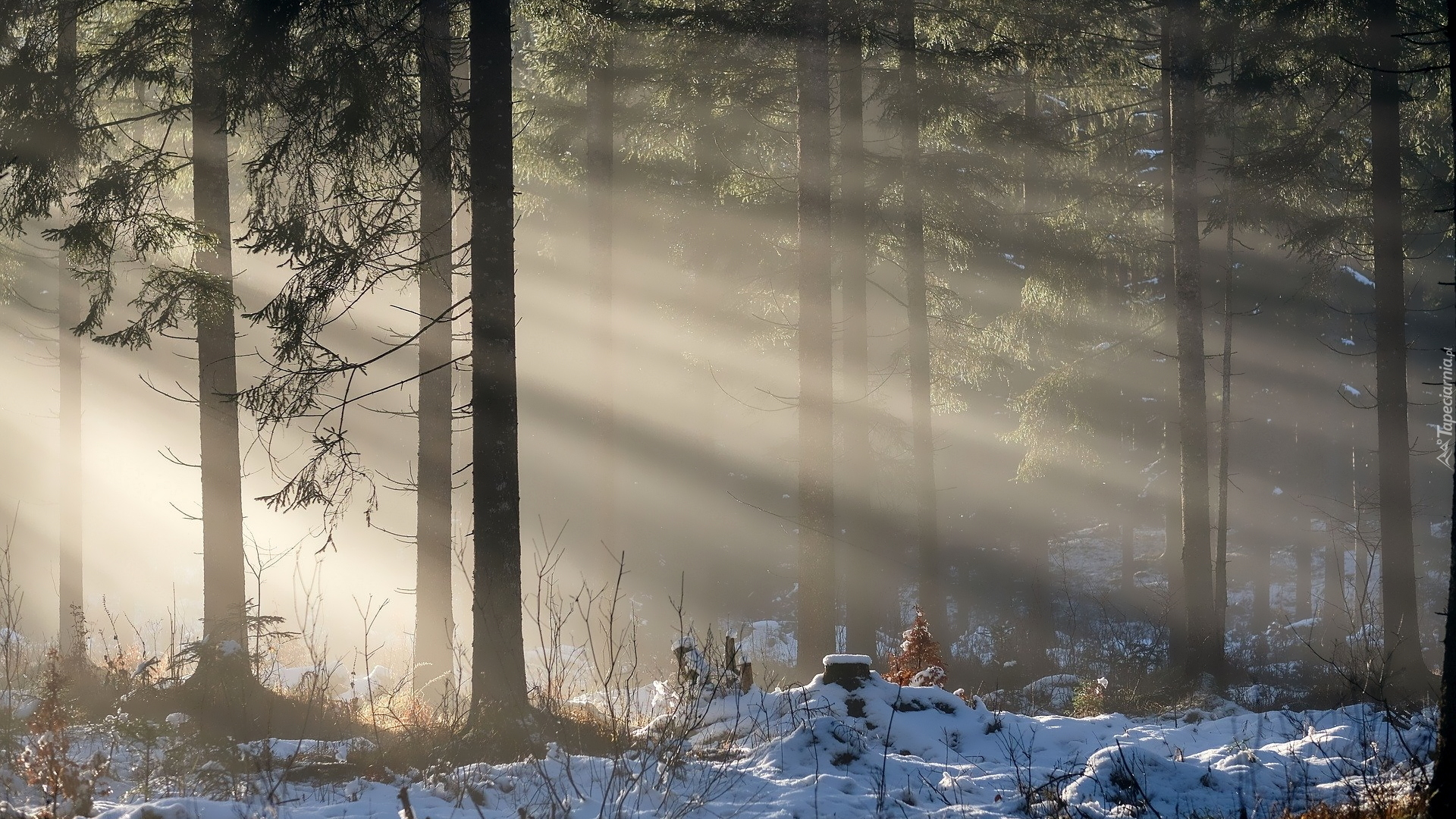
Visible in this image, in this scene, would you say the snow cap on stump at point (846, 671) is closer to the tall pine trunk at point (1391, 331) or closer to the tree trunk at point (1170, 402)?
the tree trunk at point (1170, 402)

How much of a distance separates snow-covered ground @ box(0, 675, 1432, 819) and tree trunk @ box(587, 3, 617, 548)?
8121mm

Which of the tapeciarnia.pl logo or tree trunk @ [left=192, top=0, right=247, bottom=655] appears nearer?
tree trunk @ [left=192, top=0, right=247, bottom=655]

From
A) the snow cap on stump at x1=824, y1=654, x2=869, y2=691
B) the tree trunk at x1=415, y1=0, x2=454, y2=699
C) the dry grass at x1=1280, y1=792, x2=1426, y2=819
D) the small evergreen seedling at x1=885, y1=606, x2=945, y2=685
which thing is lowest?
the small evergreen seedling at x1=885, y1=606, x2=945, y2=685

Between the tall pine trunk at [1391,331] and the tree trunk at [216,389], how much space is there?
13802 millimetres

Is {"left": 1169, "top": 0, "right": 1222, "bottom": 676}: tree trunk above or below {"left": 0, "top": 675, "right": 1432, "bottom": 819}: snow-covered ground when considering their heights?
above

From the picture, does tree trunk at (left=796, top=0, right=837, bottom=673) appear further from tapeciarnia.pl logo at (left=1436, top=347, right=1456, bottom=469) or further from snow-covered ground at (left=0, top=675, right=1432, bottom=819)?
tapeciarnia.pl logo at (left=1436, top=347, right=1456, bottom=469)

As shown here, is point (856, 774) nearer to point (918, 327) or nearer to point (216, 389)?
point (216, 389)

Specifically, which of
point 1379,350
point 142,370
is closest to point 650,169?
point 1379,350

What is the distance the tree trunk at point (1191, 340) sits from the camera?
488 inches

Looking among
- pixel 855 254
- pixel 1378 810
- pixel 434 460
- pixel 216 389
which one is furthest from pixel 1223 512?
pixel 216 389

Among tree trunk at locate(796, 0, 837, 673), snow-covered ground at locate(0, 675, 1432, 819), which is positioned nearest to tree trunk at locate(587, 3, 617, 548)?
tree trunk at locate(796, 0, 837, 673)

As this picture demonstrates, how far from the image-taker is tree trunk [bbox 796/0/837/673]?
35.7 feet

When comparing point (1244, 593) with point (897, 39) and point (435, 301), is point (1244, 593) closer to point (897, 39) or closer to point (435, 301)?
point (897, 39)

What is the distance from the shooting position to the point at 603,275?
49.0ft
